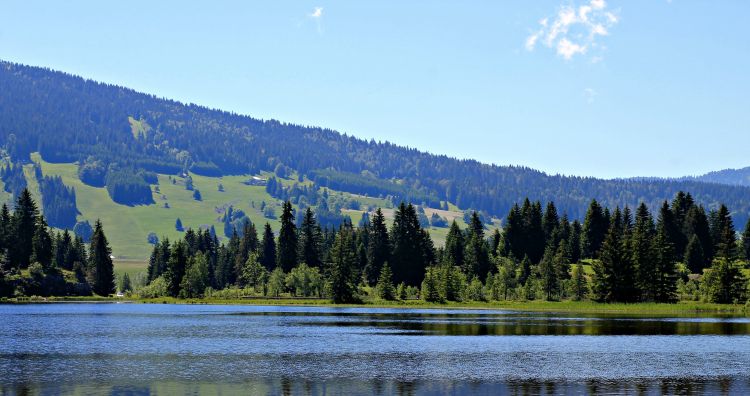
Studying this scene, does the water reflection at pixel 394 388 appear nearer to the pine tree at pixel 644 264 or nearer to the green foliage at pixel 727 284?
the pine tree at pixel 644 264

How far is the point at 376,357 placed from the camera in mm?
86000

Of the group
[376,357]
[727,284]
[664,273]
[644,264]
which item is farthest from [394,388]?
[727,284]

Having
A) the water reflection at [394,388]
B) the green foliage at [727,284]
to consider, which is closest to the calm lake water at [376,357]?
the water reflection at [394,388]

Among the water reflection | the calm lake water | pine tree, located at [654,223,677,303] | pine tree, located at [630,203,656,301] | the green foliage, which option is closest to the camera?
the water reflection

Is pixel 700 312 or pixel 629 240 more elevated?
pixel 629 240

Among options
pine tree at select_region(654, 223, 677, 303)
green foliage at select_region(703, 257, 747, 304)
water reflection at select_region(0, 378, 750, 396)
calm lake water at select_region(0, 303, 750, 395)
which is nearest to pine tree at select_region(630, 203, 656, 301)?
pine tree at select_region(654, 223, 677, 303)

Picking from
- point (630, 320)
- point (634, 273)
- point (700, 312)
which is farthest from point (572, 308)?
point (630, 320)

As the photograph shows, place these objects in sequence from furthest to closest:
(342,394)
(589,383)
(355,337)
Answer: (355,337) < (589,383) < (342,394)

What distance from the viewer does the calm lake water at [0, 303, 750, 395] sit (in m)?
65.4

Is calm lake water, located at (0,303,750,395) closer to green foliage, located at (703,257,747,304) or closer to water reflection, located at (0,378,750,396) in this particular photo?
water reflection, located at (0,378,750,396)

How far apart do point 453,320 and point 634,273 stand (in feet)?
168

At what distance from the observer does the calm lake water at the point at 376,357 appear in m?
65.4

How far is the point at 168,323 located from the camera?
139000 mm

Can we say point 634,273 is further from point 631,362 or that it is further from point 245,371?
point 245,371
